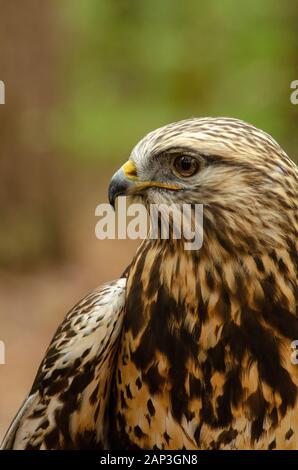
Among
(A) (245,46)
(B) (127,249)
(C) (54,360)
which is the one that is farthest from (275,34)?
(C) (54,360)

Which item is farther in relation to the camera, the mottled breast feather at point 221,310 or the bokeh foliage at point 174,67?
the bokeh foliage at point 174,67

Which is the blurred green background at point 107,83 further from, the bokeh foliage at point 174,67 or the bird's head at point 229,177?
the bird's head at point 229,177

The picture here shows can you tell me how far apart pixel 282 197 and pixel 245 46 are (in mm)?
9618

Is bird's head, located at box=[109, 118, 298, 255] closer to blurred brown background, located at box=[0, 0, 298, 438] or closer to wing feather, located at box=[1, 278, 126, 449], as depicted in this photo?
wing feather, located at box=[1, 278, 126, 449]

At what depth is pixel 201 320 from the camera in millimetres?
3906

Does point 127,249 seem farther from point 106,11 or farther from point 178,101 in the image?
point 106,11

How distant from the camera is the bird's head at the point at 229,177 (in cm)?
366

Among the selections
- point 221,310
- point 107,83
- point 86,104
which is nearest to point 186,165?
point 221,310

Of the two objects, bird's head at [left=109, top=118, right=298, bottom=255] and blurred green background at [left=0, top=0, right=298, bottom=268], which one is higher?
blurred green background at [left=0, top=0, right=298, bottom=268]

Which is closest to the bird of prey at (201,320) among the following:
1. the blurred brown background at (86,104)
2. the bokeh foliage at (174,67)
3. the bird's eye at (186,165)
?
the bird's eye at (186,165)

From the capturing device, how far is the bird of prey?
12.1 feet

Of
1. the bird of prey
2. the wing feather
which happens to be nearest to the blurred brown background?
the wing feather

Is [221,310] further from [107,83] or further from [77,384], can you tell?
[107,83]

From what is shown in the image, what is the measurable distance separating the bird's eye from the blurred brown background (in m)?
4.94
